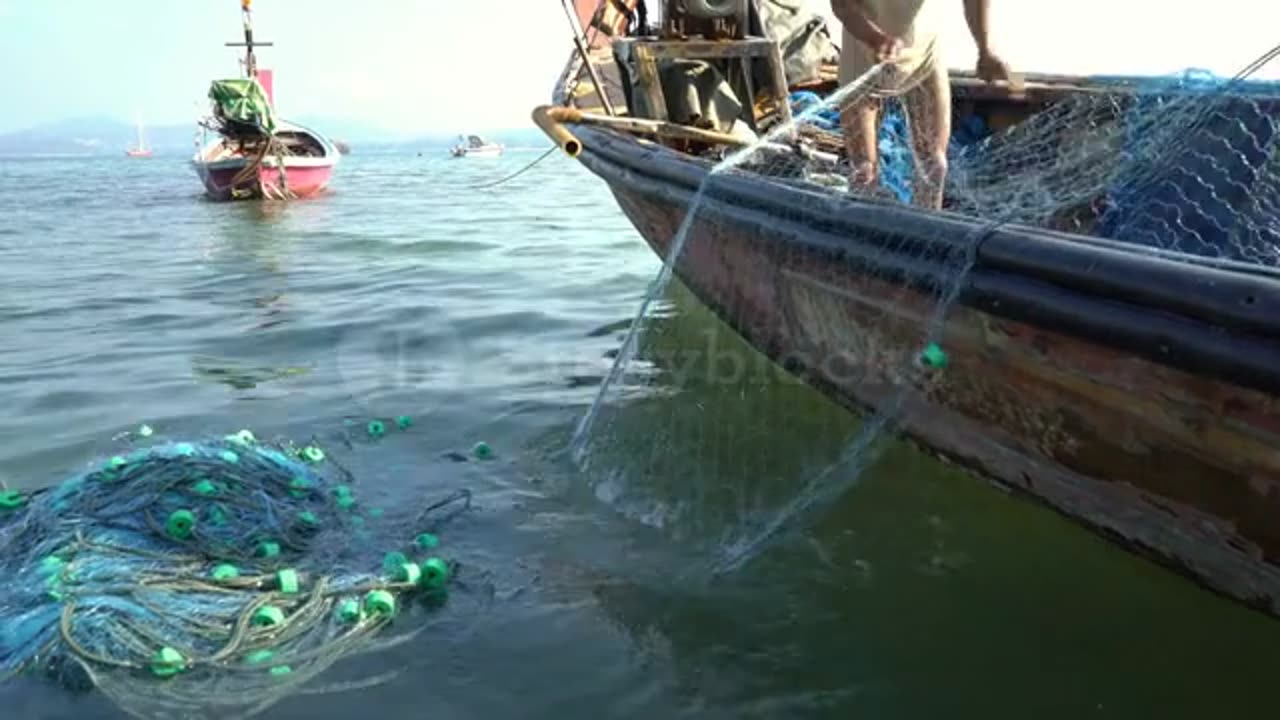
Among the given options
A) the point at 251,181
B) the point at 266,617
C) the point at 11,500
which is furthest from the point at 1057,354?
the point at 251,181

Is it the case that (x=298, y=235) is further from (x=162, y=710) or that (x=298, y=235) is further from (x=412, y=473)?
(x=162, y=710)

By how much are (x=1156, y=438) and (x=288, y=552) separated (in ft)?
8.56

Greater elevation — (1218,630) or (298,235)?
(1218,630)

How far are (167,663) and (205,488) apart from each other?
96 cm

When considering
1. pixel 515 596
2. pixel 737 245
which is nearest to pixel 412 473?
pixel 515 596

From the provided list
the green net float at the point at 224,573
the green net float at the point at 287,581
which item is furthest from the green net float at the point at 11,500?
the green net float at the point at 287,581

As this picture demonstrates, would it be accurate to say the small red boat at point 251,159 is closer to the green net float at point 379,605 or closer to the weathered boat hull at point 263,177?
the weathered boat hull at point 263,177

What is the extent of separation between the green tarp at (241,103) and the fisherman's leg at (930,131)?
20.5 metres

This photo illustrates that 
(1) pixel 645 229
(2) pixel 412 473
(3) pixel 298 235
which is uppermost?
(1) pixel 645 229

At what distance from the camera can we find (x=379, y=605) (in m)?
2.93

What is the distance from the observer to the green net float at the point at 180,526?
126 inches

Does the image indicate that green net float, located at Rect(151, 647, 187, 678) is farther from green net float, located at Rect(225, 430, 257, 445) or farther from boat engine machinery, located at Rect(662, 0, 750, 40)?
boat engine machinery, located at Rect(662, 0, 750, 40)

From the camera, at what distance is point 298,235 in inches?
572

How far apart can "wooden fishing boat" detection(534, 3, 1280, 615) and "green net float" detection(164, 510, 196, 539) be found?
83.8 inches
